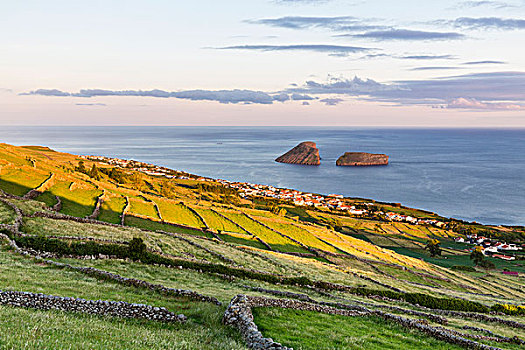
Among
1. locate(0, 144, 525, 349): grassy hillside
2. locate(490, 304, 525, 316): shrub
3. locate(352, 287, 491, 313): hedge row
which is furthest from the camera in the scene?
locate(490, 304, 525, 316): shrub

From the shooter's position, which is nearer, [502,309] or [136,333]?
[136,333]

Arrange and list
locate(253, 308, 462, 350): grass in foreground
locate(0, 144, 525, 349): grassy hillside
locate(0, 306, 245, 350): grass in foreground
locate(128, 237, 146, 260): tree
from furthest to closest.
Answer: locate(128, 237, 146, 260): tree < locate(253, 308, 462, 350): grass in foreground < locate(0, 144, 525, 349): grassy hillside < locate(0, 306, 245, 350): grass in foreground

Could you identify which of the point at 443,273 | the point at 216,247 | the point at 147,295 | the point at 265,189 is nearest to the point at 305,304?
the point at 147,295

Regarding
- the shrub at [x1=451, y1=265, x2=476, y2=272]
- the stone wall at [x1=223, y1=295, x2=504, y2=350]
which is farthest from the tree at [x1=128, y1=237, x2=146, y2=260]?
the shrub at [x1=451, y1=265, x2=476, y2=272]

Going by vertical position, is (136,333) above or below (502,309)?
above

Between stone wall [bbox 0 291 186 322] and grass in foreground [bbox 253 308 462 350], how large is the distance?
15.8 ft

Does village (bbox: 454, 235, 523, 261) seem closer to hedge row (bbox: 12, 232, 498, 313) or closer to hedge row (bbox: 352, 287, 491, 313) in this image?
hedge row (bbox: 352, 287, 491, 313)

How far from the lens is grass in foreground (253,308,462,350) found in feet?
51.7

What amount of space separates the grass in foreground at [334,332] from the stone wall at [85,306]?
4801mm

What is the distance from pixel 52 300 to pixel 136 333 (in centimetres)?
530

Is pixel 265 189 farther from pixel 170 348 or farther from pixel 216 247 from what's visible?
pixel 170 348

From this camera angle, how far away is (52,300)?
1579cm

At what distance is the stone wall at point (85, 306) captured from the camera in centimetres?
1537

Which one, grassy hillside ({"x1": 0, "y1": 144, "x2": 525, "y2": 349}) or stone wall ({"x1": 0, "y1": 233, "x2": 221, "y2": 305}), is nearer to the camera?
grassy hillside ({"x1": 0, "y1": 144, "x2": 525, "y2": 349})
